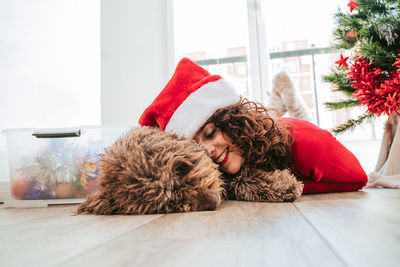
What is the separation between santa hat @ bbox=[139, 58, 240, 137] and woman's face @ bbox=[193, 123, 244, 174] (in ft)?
0.10

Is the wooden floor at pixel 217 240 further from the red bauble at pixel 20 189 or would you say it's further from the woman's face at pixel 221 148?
the red bauble at pixel 20 189

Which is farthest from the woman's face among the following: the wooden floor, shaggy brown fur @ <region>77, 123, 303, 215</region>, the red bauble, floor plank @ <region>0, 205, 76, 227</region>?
the red bauble

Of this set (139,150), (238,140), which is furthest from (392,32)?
(139,150)

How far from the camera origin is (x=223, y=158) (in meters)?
0.79

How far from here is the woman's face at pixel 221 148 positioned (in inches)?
30.9

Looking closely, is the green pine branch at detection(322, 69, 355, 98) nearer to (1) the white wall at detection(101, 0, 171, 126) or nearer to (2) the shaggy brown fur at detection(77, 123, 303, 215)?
(2) the shaggy brown fur at detection(77, 123, 303, 215)

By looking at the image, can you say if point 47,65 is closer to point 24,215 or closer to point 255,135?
point 24,215

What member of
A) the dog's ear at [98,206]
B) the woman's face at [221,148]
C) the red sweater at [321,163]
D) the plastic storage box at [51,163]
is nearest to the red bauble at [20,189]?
the plastic storage box at [51,163]

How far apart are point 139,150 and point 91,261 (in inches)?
12.4

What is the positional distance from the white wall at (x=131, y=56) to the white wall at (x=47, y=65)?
20cm

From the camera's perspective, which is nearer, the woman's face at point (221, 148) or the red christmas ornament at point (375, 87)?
the woman's face at point (221, 148)

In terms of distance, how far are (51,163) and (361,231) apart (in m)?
0.95

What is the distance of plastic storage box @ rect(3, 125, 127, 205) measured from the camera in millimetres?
995

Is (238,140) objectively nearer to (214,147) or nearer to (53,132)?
(214,147)
